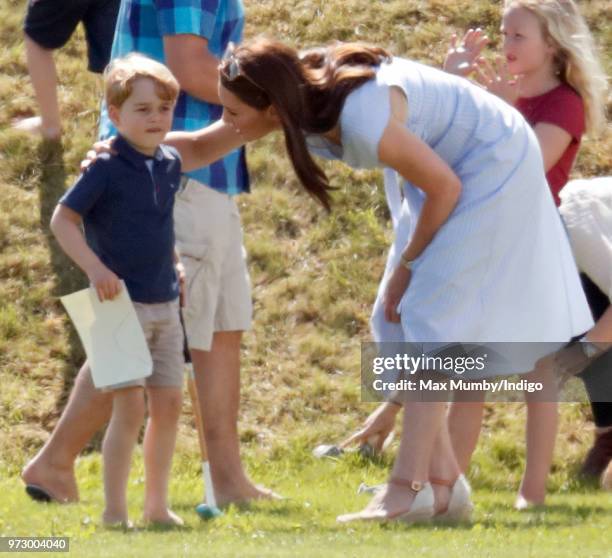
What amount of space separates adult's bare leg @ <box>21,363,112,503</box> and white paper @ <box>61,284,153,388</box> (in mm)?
473

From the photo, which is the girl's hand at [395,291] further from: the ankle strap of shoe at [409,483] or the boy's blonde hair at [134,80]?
the boy's blonde hair at [134,80]

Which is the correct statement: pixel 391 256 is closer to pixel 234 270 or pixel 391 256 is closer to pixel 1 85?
pixel 234 270

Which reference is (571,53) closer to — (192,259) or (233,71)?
(192,259)

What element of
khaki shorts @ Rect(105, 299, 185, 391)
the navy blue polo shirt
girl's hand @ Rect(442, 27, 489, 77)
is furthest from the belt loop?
girl's hand @ Rect(442, 27, 489, 77)

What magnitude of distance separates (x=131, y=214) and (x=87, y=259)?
0.22 metres

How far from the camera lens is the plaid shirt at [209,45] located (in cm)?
609

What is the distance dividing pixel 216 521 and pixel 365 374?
6.69 ft

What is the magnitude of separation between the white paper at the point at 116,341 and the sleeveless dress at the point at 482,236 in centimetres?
84

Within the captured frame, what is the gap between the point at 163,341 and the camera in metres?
5.56

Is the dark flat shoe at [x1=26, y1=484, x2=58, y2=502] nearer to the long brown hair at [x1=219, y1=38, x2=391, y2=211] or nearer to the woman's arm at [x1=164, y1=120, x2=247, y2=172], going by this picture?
the woman's arm at [x1=164, y1=120, x2=247, y2=172]

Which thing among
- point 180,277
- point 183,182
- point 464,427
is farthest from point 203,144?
point 464,427

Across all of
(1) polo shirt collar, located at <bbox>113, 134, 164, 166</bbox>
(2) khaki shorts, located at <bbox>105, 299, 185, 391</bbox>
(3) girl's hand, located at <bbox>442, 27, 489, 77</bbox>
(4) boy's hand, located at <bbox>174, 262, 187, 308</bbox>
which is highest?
(3) girl's hand, located at <bbox>442, 27, 489, 77</bbox>

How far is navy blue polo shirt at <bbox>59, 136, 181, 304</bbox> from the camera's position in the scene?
17.7ft

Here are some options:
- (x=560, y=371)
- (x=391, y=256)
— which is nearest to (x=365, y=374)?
(x=560, y=371)
